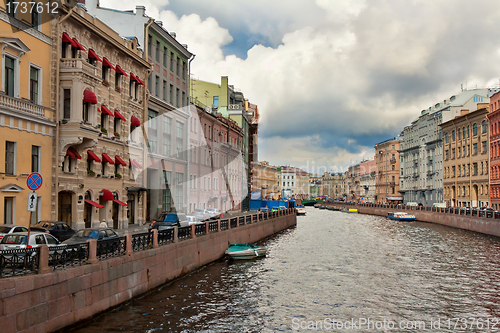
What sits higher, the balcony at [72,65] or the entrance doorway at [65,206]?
the balcony at [72,65]

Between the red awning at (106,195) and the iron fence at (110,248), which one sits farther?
the red awning at (106,195)

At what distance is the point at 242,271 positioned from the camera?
29.0 meters

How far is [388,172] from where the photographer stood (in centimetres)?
15238

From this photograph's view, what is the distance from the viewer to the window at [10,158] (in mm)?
24352

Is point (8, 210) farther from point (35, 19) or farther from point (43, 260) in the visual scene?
point (43, 260)

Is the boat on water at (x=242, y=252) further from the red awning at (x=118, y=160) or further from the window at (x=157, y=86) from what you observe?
the window at (x=157, y=86)

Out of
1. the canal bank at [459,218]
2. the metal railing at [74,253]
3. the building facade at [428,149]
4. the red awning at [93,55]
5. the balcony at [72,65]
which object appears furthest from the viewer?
the building facade at [428,149]

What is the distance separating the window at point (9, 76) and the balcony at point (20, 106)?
0.53 metres

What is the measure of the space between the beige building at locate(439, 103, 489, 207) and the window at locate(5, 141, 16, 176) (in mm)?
71329

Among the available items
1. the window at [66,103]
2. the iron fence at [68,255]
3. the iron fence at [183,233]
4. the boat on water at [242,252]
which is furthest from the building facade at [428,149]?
the iron fence at [68,255]

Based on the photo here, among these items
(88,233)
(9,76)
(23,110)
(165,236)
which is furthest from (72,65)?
(165,236)

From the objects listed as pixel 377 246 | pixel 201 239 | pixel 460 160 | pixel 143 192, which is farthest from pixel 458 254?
pixel 460 160

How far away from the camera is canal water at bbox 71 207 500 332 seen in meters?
17.6

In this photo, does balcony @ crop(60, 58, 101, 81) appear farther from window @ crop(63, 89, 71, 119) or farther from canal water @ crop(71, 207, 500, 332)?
canal water @ crop(71, 207, 500, 332)
